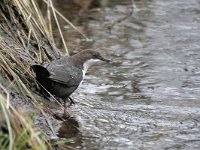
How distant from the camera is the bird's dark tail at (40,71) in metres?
5.52

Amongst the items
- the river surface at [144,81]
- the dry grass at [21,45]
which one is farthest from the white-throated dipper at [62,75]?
the river surface at [144,81]

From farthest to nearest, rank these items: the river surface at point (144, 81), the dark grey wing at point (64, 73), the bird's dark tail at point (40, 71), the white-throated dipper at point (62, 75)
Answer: the dark grey wing at point (64, 73) → the white-throated dipper at point (62, 75) → the river surface at point (144, 81) → the bird's dark tail at point (40, 71)

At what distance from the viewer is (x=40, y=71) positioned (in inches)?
222

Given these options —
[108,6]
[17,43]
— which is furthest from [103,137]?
[108,6]

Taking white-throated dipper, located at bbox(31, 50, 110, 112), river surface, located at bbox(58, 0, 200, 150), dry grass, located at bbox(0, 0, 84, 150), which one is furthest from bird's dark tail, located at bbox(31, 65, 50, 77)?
river surface, located at bbox(58, 0, 200, 150)

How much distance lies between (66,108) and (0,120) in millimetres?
2192

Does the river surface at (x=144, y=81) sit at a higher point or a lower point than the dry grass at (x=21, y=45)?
lower

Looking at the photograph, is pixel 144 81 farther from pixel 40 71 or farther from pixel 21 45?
pixel 40 71

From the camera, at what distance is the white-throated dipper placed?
19.0 ft

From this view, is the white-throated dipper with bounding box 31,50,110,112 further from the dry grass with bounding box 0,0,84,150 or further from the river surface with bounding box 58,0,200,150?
the river surface with bounding box 58,0,200,150

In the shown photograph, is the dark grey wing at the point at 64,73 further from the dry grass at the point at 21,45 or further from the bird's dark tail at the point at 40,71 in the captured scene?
the dry grass at the point at 21,45

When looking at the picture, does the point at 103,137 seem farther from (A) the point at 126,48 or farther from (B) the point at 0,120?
(A) the point at 126,48

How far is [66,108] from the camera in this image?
20.5 feet

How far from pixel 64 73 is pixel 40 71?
47cm
